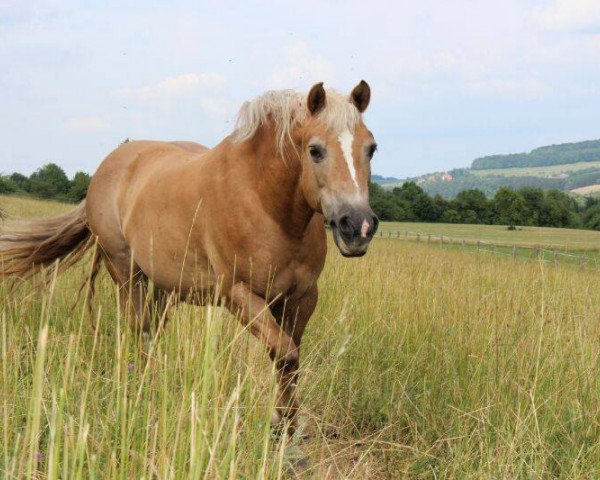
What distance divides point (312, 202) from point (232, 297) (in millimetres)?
750

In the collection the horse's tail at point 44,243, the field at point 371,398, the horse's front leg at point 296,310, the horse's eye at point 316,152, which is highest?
the horse's eye at point 316,152

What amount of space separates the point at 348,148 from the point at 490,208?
339 ft

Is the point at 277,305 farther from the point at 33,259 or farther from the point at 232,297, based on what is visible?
the point at 33,259

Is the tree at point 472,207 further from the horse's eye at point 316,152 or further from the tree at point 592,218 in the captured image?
the horse's eye at point 316,152

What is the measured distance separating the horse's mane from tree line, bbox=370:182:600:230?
299 ft

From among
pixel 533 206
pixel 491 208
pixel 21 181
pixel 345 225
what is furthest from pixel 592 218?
pixel 345 225

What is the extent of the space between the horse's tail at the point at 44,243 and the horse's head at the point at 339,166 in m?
3.11

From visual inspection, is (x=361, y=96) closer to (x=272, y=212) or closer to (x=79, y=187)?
(x=272, y=212)

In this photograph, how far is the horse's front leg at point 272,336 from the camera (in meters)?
3.62

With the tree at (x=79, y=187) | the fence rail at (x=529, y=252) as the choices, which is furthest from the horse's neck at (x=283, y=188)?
the tree at (x=79, y=187)

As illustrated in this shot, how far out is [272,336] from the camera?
3.63 metres

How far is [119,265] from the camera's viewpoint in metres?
5.84

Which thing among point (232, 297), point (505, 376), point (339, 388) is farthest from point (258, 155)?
point (505, 376)

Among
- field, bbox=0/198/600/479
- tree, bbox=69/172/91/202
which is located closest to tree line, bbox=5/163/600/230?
tree, bbox=69/172/91/202
